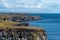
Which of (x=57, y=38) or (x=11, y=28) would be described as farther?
(x=57, y=38)

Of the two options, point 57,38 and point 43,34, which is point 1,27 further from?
point 57,38

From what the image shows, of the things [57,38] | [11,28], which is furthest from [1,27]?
[57,38]

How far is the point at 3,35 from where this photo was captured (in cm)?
3384

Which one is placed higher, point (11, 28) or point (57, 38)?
point (11, 28)

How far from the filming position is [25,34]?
1351 inches

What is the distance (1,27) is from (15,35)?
217cm

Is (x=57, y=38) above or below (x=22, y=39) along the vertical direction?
below

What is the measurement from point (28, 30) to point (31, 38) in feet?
3.87

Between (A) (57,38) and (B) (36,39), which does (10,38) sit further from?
(A) (57,38)

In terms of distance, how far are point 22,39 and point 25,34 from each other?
30.7 inches

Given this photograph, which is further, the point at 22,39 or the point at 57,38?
the point at 57,38

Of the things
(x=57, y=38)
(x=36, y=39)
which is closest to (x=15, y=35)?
(x=36, y=39)

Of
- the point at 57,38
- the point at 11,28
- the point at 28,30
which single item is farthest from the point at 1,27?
the point at 57,38

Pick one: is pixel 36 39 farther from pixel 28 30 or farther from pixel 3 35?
pixel 3 35
